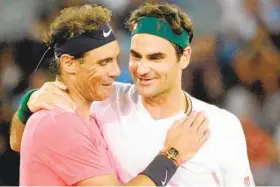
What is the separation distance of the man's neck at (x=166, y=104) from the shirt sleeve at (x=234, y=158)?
4.0 inches

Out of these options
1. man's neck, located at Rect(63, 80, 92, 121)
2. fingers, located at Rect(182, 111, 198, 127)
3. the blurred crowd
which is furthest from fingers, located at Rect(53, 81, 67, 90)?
the blurred crowd

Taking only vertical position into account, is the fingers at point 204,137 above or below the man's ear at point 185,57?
below

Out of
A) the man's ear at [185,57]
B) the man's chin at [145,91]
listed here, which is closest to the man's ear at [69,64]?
the man's chin at [145,91]

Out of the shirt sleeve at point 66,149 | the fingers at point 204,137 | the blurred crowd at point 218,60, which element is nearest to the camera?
the shirt sleeve at point 66,149

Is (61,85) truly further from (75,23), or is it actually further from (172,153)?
(172,153)

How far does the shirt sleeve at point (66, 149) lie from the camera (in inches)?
44.2

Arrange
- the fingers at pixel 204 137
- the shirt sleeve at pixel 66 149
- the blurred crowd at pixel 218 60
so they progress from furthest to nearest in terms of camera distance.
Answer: the blurred crowd at pixel 218 60, the fingers at pixel 204 137, the shirt sleeve at pixel 66 149

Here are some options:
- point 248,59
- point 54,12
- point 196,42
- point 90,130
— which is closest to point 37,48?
point 54,12

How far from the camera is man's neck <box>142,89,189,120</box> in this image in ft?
4.28

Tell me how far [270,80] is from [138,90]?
787mm

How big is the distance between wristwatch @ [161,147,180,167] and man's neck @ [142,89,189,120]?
0.34 ft

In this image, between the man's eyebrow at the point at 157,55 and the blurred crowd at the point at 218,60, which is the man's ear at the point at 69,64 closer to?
the man's eyebrow at the point at 157,55

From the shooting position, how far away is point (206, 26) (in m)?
1.92

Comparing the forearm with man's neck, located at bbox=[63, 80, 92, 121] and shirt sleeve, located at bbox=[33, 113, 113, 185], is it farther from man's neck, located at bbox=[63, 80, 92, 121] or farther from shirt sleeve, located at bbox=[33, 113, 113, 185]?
man's neck, located at bbox=[63, 80, 92, 121]
